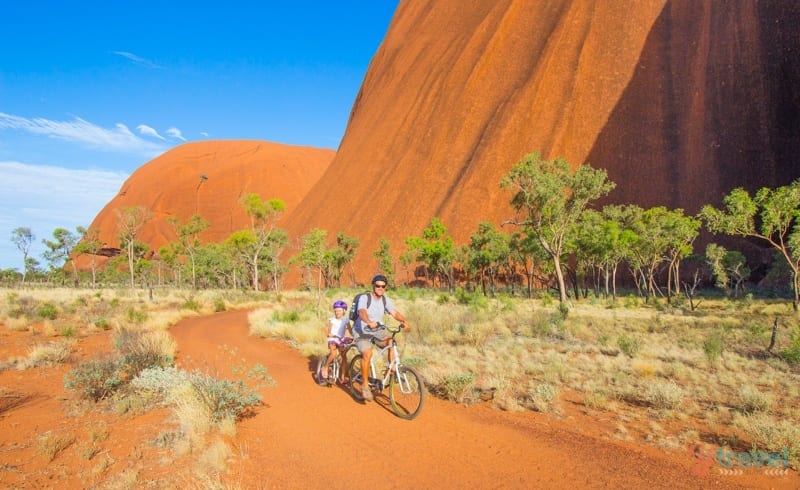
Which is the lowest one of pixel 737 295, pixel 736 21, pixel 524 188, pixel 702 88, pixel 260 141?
pixel 737 295

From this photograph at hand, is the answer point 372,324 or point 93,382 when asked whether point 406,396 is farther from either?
point 93,382

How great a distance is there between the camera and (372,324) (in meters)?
6.11

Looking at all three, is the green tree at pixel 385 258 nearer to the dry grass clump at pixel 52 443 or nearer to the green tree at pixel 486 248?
the green tree at pixel 486 248

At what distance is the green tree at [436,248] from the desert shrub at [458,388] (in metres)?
34.1

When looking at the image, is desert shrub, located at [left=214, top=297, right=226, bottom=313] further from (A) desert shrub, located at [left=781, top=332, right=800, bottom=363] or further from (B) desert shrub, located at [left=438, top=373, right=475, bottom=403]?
(A) desert shrub, located at [left=781, top=332, right=800, bottom=363]

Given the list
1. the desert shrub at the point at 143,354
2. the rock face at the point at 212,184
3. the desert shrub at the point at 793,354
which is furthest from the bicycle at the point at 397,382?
the rock face at the point at 212,184

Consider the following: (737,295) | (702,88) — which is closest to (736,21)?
(702,88)

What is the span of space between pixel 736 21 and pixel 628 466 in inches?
2129

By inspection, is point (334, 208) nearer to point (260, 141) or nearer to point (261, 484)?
point (261, 484)

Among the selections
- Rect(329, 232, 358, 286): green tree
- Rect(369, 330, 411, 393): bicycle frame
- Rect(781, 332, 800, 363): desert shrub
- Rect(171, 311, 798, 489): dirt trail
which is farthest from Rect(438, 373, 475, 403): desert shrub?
Rect(329, 232, 358, 286): green tree

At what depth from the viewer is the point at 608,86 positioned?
46.4 m

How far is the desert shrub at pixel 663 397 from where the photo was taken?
639 cm

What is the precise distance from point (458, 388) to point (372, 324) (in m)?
1.71

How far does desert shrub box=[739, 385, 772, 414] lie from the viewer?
6.25m
